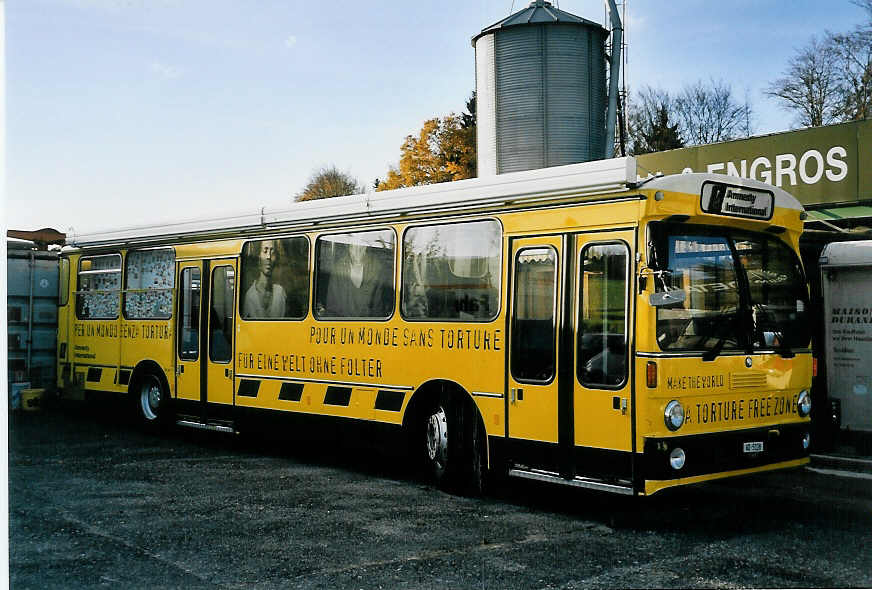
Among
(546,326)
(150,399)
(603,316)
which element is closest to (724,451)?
(603,316)

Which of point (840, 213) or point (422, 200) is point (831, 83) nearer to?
point (840, 213)

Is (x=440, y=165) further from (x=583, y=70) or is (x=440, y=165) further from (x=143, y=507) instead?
(x=143, y=507)

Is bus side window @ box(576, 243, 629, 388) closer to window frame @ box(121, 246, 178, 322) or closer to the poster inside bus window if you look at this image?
the poster inside bus window

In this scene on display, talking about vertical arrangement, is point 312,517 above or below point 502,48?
below

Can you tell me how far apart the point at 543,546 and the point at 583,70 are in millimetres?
18974

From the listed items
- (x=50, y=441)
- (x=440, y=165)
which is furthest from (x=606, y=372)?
(x=440, y=165)

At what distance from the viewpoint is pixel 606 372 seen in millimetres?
7688

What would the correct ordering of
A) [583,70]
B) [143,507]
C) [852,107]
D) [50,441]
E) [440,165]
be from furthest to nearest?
[440,165], [583,70], [852,107], [50,441], [143,507]

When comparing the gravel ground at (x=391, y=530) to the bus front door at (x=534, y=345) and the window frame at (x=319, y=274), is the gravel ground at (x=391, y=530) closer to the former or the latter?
the bus front door at (x=534, y=345)

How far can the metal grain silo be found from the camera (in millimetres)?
23531

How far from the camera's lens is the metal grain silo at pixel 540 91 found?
2353 cm

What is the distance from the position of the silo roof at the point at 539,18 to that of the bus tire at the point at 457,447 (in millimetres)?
17456

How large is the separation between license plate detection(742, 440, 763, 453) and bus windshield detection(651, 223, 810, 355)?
0.76m

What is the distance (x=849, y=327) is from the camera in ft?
36.1
